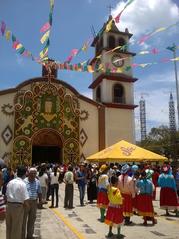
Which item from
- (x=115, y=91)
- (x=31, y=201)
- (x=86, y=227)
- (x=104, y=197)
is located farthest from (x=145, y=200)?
(x=115, y=91)

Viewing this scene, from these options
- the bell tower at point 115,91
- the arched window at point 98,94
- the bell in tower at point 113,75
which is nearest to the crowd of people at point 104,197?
the bell tower at point 115,91

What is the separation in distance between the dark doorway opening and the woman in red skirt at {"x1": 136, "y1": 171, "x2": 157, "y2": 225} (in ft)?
69.5

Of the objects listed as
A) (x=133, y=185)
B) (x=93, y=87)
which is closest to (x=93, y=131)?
(x=93, y=87)

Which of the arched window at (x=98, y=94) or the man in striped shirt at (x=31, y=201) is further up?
the arched window at (x=98, y=94)

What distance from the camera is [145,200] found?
32.5 ft

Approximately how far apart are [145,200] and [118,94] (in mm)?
23872

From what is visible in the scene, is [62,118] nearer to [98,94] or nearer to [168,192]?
[98,94]

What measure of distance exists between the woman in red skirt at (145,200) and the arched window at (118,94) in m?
22.6

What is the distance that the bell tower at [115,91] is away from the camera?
31291 millimetres

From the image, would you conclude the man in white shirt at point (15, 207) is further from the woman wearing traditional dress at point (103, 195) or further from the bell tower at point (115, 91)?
the bell tower at point (115, 91)

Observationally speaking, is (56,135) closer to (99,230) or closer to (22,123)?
(22,123)

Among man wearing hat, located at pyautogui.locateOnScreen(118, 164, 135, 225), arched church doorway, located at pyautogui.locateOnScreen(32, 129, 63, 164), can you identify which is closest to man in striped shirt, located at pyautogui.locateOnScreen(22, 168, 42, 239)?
man wearing hat, located at pyautogui.locateOnScreen(118, 164, 135, 225)

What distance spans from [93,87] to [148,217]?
26.5m

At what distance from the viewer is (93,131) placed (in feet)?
101
